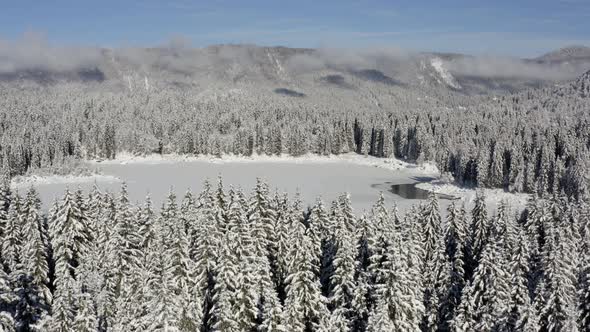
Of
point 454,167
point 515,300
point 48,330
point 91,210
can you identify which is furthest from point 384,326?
point 454,167

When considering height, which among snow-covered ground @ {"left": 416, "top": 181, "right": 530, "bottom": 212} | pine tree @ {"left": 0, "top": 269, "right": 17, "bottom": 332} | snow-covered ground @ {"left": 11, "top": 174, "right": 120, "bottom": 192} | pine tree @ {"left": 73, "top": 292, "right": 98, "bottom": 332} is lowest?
snow-covered ground @ {"left": 11, "top": 174, "right": 120, "bottom": 192}

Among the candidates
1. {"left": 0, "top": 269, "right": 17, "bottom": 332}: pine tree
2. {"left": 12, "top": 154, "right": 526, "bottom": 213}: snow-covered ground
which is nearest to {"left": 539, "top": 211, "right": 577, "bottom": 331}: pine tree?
{"left": 0, "top": 269, "right": 17, "bottom": 332}: pine tree

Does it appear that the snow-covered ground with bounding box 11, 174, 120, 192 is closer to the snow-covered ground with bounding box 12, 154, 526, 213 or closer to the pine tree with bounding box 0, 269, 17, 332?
the snow-covered ground with bounding box 12, 154, 526, 213

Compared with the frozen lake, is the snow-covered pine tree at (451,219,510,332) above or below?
above

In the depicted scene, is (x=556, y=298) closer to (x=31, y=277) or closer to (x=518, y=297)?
(x=518, y=297)

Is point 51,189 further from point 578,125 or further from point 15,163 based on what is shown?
point 578,125
